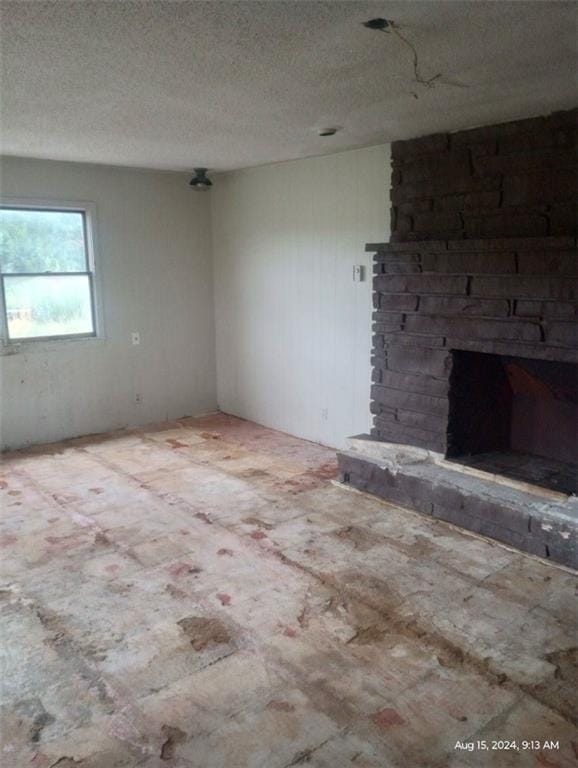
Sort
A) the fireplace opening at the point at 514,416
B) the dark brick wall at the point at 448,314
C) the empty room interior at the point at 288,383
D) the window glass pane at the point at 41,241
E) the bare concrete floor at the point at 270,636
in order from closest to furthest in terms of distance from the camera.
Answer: the bare concrete floor at the point at 270,636
the empty room interior at the point at 288,383
the dark brick wall at the point at 448,314
the fireplace opening at the point at 514,416
the window glass pane at the point at 41,241

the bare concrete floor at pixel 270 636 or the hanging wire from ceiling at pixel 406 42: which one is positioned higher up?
the hanging wire from ceiling at pixel 406 42

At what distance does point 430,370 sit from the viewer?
3.77 metres

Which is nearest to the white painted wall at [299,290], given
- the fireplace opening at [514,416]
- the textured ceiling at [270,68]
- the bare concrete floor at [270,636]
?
the textured ceiling at [270,68]

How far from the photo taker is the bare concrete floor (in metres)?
1.88

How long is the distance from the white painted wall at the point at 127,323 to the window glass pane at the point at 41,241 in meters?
0.15

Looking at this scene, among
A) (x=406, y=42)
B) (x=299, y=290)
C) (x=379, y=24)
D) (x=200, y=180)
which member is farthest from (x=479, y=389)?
(x=200, y=180)

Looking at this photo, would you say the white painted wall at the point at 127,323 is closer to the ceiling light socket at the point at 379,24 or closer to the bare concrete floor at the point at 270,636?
the bare concrete floor at the point at 270,636

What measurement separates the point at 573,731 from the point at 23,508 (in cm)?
316

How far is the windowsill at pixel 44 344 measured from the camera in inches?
189

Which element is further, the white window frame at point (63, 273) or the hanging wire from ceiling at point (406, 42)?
the white window frame at point (63, 273)

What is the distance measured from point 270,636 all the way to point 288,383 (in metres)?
3.04

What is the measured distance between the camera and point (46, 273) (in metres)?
4.88

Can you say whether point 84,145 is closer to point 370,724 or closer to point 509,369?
point 509,369

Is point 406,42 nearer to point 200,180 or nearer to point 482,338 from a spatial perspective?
point 482,338
